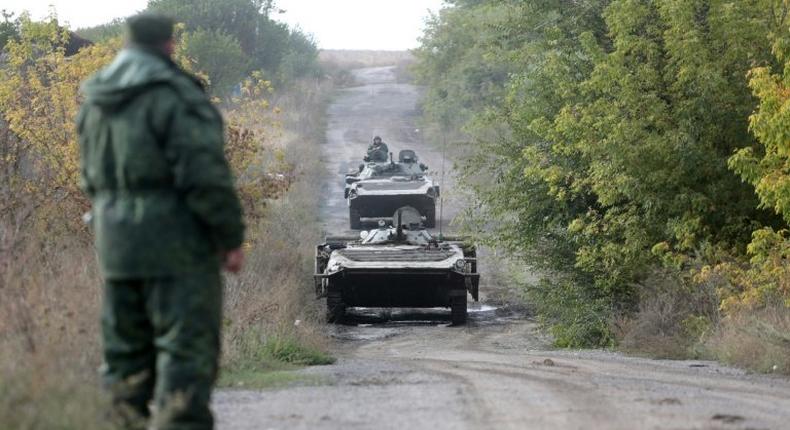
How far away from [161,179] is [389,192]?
83.3 ft

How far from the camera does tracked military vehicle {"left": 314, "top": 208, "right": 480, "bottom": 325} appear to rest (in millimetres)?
21156

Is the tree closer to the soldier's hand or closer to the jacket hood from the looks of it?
the jacket hood

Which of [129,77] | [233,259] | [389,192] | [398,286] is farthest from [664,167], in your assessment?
[129,77]

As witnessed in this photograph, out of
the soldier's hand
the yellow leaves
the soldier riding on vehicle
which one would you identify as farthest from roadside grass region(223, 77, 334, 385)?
the soldier's hand

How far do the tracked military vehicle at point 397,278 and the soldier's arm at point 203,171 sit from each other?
600 inches

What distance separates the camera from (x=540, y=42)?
24.0 m

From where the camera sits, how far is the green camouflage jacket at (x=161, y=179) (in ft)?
18.9

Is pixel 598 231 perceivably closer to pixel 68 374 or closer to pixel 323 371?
pixel 323 371

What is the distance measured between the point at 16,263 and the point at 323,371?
2.92 meters

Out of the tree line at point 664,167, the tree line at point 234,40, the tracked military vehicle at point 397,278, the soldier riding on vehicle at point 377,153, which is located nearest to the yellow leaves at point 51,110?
the tracked military vehicle at point 397,278

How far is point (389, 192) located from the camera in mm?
31219

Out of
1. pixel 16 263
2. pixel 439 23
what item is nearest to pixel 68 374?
pixel 16 263

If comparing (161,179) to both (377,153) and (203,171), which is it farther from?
(377,153)

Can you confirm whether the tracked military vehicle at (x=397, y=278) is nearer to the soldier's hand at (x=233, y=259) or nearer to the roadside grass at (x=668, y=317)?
the roadside grass at (x=668, y=317)
